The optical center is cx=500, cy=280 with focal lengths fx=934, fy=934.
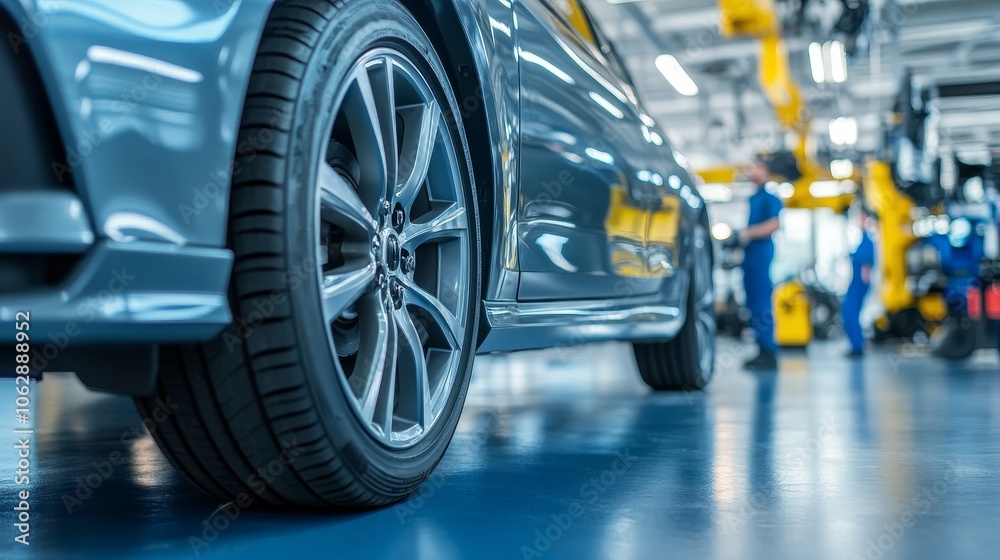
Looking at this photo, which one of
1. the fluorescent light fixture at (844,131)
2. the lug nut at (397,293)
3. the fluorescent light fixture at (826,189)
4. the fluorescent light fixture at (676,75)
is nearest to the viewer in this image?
the lug nut at (397,293)

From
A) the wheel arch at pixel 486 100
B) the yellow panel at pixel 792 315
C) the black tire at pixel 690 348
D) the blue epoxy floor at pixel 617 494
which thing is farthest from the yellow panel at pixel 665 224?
the yellow panel at pixel 792 315

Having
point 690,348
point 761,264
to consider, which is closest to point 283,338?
point 690,348

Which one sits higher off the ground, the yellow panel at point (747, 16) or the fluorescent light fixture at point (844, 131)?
the fluorescent light fixture at point (844, 131)

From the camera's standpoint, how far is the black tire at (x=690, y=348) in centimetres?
400

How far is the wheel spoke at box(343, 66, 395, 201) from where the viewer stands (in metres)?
1.56

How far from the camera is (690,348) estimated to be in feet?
13.3

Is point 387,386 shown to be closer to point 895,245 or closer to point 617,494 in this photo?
point 617,494

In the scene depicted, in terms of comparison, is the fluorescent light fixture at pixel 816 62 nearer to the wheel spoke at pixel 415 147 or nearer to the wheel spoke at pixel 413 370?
the wheel spoke at pixel 415 147

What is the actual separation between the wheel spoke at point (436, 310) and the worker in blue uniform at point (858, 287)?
7679mm

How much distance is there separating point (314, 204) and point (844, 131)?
2004 centimetres

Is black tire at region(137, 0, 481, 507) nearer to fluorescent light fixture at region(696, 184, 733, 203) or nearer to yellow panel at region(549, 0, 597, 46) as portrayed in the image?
yellow panel at region(549, 0, 597, 46)

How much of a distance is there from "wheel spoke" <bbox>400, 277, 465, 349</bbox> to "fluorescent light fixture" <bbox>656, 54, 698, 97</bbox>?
13.1 metres

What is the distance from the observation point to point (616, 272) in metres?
2.65

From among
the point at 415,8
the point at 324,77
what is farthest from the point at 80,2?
the point at 415,8
